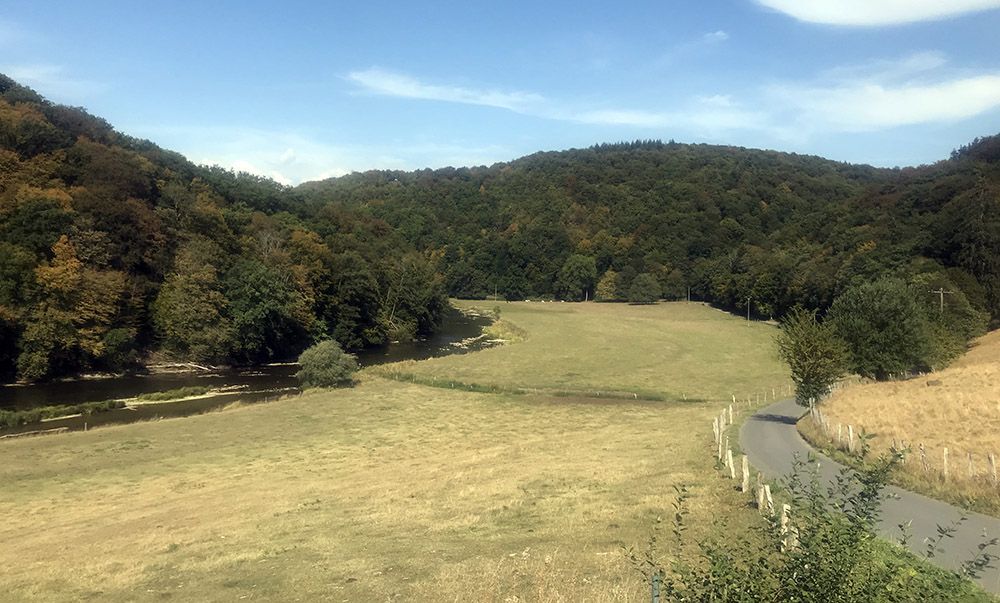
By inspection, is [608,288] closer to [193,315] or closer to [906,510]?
[193,315]

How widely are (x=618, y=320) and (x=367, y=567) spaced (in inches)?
4288

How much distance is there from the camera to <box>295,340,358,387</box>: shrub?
5494 centimetres

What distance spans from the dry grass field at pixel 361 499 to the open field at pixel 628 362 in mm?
7774

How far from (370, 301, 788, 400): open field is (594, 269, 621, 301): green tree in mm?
56291

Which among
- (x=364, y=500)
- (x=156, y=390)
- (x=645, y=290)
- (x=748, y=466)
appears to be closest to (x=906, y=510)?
(x=748, y=466)

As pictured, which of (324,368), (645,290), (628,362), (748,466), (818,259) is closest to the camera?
(748,466)

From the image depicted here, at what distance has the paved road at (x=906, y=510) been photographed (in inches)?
535

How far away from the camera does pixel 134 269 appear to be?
6769cm

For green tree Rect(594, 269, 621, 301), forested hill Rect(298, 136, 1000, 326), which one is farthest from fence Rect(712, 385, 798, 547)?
green tree Rect(594, 269, 621, 301)

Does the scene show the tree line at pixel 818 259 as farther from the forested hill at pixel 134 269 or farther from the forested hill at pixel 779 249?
the forested hill at pixel 134 269

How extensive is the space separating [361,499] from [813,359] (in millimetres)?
28070

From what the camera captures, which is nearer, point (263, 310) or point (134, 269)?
point (263, 310)

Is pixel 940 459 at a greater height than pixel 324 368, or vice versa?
pixel 940 459

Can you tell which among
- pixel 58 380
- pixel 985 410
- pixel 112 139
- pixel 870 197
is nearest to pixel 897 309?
pixel 985 410
